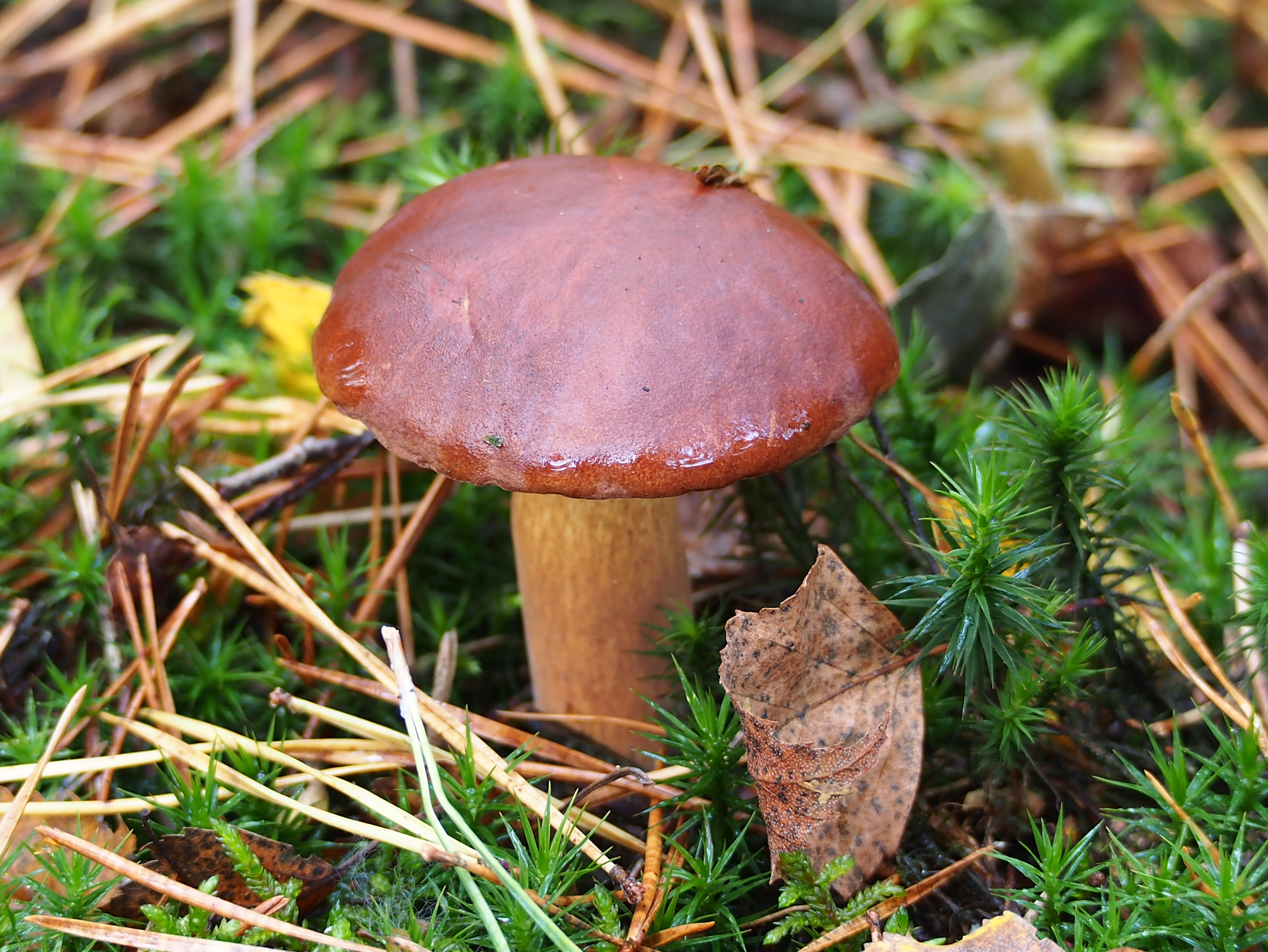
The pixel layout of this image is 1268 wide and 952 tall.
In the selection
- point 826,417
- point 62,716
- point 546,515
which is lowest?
point 62,716

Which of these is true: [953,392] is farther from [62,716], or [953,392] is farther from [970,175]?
[62,716]

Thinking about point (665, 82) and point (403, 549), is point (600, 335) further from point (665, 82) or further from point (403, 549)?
point (665, 82)

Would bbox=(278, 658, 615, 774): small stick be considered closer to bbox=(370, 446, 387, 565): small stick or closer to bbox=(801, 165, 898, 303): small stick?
bbox=(370, 446, 387, 565): small stick

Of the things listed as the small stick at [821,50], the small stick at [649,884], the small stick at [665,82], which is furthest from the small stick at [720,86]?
the small stick at [649,884]

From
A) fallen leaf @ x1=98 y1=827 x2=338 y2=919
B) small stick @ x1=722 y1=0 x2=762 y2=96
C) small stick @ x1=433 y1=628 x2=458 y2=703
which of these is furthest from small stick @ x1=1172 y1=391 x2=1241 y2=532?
small stick @ x1=722 y1=0 x2=762 y2=96

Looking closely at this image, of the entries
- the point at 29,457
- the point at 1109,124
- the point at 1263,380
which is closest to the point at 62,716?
the point at 29,457

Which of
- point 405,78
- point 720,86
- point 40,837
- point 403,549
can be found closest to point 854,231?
point 720,86
